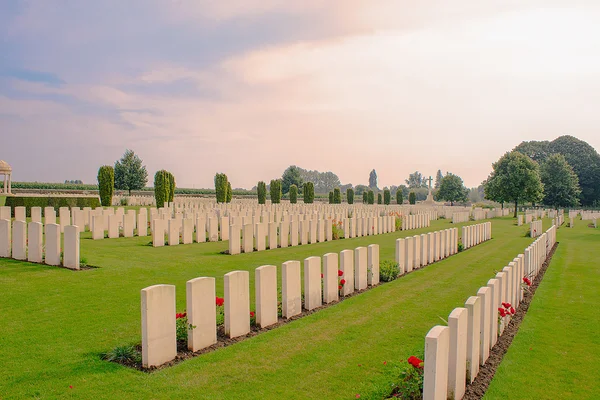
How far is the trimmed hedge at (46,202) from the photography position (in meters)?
21.9

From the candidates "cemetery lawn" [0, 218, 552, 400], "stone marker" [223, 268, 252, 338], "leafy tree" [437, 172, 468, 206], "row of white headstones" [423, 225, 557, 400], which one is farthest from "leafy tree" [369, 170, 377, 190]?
"stone marker" [223, 268, 252, 338]

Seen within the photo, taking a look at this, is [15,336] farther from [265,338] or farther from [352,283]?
[352,283]

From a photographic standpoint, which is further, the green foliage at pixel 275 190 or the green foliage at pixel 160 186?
the green foliage at pixel 275 190

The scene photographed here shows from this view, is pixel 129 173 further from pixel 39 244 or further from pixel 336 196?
pixel 39 244

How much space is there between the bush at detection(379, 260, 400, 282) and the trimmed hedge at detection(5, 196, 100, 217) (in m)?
19.9

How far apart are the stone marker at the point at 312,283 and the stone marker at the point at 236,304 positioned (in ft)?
4.83

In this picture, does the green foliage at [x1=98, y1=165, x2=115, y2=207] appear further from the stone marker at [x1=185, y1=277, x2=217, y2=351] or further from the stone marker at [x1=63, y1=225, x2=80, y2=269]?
the stone marker at [x1=185, y1=277, x2=217, y2=351]

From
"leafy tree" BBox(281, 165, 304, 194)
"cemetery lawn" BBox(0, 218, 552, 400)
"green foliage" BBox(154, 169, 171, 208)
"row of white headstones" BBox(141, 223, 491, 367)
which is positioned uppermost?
"leafy tree" BBox(281, 165, 304, 194)

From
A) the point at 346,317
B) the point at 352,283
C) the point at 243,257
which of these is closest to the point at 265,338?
the point at 346,317

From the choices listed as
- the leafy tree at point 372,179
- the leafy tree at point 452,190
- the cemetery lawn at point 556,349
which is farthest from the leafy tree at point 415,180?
the cemetery lawn at point 556,349

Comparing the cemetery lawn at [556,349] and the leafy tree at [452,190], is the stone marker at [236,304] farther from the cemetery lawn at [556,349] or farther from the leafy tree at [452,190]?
the leafy tree at [452,190]

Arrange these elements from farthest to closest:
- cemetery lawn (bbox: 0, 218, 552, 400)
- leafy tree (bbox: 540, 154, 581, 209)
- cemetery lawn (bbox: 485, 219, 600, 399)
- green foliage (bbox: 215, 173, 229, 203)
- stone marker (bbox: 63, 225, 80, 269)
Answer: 1. leafy tree (bbox: 540, 154, 581, 209)
2. green foliage (bbox: 215, 173, 229, 203)
3. stone marker (bbox: 63, 225, 80, 269)
4. cemetery lawn (bbox: 485, 219, 600, 399)
5. cemetery lawn (bbox: 0, 218, 552, 400)

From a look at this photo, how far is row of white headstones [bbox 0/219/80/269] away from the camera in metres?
9.16

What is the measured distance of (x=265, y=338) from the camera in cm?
576
